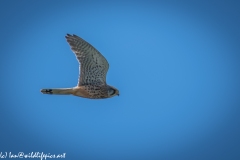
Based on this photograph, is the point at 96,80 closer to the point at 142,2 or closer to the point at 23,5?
the point at 23,5

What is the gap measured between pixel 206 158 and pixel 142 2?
352 ft

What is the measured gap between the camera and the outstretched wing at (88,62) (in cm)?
817

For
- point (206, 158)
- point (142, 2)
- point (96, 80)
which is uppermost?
point (142, 2)

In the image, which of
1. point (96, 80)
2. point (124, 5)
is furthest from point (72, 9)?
point (96, 80)

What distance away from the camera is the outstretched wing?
8172 mm

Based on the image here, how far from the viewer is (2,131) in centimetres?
2931

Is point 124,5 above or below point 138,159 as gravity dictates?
above

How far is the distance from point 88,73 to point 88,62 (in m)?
0.21

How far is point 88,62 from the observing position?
8344 millimetres

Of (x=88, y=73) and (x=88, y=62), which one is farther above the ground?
(x=88, y=62)

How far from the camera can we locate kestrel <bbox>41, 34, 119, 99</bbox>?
8.18m

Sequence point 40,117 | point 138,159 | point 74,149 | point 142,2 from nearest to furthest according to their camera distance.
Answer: point 138,159 → point 74,149 → point 40,117 → point 142,2

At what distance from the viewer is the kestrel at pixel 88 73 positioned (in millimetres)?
8180

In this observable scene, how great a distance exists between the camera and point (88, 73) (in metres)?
8.42
